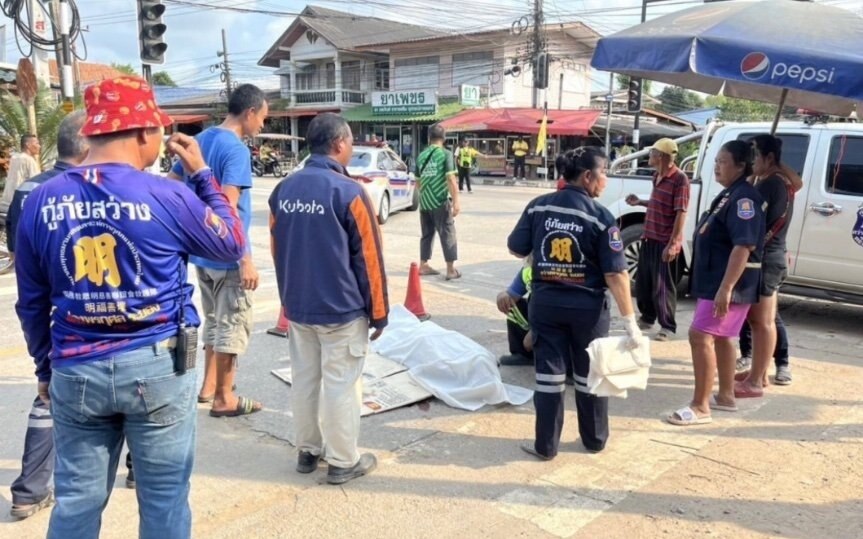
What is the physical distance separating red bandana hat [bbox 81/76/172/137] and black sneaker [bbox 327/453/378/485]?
2.09m

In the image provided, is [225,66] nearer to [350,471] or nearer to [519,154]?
[519,154]

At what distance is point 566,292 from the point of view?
3807 millimetres

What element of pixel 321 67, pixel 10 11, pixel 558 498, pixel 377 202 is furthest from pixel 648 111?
pixel 558 498

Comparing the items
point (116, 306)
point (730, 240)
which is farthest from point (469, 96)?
point (116, 306)

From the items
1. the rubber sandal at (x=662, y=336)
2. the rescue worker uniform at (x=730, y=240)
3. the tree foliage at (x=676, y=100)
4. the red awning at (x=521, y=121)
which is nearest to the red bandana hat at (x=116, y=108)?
the rescue worker uniform at (x=730, y=240)

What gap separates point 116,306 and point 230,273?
83.8 inches

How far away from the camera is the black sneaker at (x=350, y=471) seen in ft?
11.8

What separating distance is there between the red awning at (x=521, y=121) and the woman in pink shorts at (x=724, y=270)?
2398 centimetres

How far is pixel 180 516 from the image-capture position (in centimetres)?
236

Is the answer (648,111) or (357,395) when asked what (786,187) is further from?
(648,111)

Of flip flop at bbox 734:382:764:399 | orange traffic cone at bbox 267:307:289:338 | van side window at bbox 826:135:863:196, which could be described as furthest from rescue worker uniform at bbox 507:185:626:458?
van side window at bbox 826:135:863:196

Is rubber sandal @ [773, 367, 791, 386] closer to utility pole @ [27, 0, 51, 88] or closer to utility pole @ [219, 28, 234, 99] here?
utility pole @ [27, 0, 51, 88]

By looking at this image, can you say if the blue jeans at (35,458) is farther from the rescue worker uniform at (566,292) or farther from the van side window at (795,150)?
the van side window at (795,150)

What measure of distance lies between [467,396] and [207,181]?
272 cm
